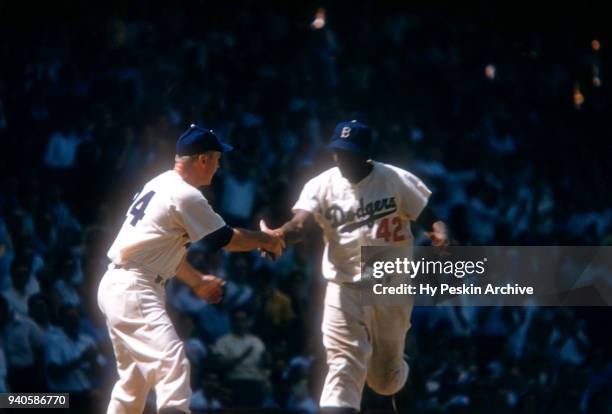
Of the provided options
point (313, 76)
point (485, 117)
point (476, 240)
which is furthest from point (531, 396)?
point (313, 76)

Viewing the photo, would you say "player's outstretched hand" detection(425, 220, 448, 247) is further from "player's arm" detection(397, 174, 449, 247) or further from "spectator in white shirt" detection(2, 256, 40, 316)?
"spectator in white shirt" detection(2, 256, 40, 316)

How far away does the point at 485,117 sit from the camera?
12.5 m

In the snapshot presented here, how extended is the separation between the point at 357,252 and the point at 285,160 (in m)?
3.24

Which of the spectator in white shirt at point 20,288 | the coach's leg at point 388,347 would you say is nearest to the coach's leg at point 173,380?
the coach's leg at point 388,347

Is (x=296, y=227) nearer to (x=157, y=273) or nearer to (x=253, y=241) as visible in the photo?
(x=253, y=241)

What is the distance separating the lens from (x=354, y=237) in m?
8.70

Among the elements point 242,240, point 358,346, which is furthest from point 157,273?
point 358,346

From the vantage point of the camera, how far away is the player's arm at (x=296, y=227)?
336 inches

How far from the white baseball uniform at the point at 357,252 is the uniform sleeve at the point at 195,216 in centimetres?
117

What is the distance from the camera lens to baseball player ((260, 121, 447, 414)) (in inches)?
338

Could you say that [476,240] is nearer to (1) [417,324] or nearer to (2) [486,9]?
(1) [417,324]

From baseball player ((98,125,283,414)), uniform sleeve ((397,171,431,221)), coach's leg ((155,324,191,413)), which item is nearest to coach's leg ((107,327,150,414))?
baseball player ((98,125,283,414))

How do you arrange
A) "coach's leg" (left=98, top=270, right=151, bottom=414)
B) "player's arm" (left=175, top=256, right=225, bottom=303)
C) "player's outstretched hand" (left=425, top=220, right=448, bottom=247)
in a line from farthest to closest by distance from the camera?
1. "player's outstretched hand" (left=425, top=220, right=448, bottom=247)
2. "player's arm" (left=175, top=256, right=225, bottom=303)
3. "coach's leg" (left=98, top=270, right=151, bottom=414)

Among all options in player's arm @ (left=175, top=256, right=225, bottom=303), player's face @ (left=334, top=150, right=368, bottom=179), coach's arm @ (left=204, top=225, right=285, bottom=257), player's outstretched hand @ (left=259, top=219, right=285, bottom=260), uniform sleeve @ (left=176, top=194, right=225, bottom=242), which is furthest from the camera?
player's face @ (left=334, top=150, right=368, bottom=179)
